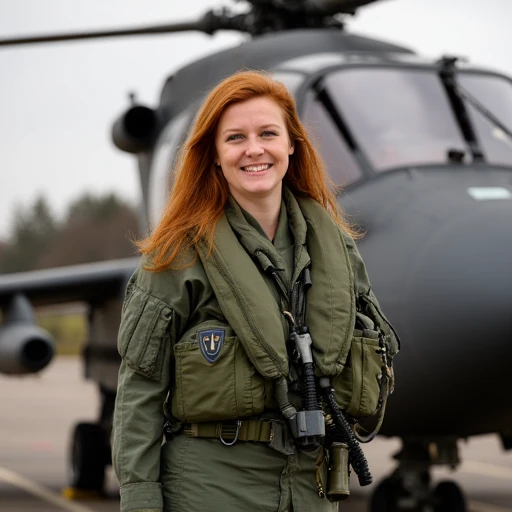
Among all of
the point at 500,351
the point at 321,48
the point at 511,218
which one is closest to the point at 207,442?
the point at 500,351

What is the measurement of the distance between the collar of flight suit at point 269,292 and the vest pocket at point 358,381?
50 millimetres

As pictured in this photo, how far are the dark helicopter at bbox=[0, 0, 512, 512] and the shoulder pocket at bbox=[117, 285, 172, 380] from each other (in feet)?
7.02

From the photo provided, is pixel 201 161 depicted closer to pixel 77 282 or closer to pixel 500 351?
pixel 500 351

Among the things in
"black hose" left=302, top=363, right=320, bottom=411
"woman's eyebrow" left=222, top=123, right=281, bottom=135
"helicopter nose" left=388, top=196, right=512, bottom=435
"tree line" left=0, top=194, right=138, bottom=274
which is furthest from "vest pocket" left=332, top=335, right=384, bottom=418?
"tree line" left=0, top=194, right=138, bottom=274

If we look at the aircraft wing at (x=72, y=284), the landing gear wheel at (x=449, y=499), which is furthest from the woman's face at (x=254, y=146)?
the aircraft wing at (x=72, y=284)

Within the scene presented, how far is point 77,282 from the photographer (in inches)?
316

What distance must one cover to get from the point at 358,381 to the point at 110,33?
6.34 meters

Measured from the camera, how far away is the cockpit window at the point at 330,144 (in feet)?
17.8

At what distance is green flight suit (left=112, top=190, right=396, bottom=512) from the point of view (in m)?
2.45

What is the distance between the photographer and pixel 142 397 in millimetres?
2504

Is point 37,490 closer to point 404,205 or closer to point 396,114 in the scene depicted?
point 396,114

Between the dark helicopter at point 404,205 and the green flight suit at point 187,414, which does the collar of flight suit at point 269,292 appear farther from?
the dark helicopter at point 404,205

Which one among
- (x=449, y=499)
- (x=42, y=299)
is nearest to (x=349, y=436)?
(x=449, y=499)

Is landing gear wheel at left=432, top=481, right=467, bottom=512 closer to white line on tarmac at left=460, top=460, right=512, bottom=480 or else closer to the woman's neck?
the woman's neck
